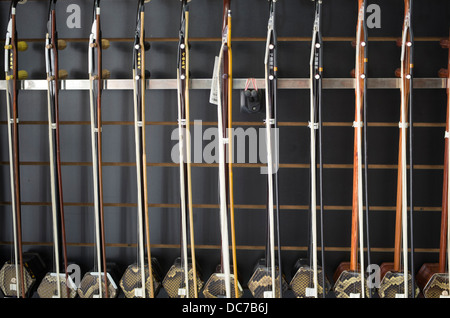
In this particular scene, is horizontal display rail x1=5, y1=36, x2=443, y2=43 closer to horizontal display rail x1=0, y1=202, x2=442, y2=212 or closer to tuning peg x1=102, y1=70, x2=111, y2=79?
tuning peg x1=102, y1=70, x2=111, y2=79


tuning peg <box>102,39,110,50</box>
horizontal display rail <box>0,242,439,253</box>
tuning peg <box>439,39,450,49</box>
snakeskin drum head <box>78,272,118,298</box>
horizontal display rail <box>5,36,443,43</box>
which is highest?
horizontal display rail <box>5,36,443,43</box>

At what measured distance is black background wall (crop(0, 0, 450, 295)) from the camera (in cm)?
255

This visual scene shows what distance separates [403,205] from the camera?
2311 mm

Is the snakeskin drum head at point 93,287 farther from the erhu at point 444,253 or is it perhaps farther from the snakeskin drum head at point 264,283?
the erhu at point 444,253

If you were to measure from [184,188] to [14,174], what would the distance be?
0.98m

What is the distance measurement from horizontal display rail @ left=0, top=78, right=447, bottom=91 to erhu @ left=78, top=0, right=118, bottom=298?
8 cm

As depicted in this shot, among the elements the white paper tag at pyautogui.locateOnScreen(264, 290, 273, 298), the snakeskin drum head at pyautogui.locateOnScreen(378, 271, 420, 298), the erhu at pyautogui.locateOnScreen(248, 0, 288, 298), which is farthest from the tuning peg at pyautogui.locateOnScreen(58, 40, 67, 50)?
the snakeskin drum head at pyautogui.locateOnScreen(378, 271, 420, 298)

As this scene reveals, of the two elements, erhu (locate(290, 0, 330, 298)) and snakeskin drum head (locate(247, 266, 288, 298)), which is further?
snakeskin drum head (locate(247, 266, 288, 298))

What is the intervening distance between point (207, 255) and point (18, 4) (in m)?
1.92

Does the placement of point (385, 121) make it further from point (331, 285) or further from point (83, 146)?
point (83, 146)

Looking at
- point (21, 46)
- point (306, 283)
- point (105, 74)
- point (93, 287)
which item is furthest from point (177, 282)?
point (21, 46)

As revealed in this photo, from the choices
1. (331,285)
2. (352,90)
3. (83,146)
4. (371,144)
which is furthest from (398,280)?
(83,146)

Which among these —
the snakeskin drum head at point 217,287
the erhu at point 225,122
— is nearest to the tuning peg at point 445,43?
the erhu at point 225,122

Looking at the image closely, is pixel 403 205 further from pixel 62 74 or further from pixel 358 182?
pixel 62 74
